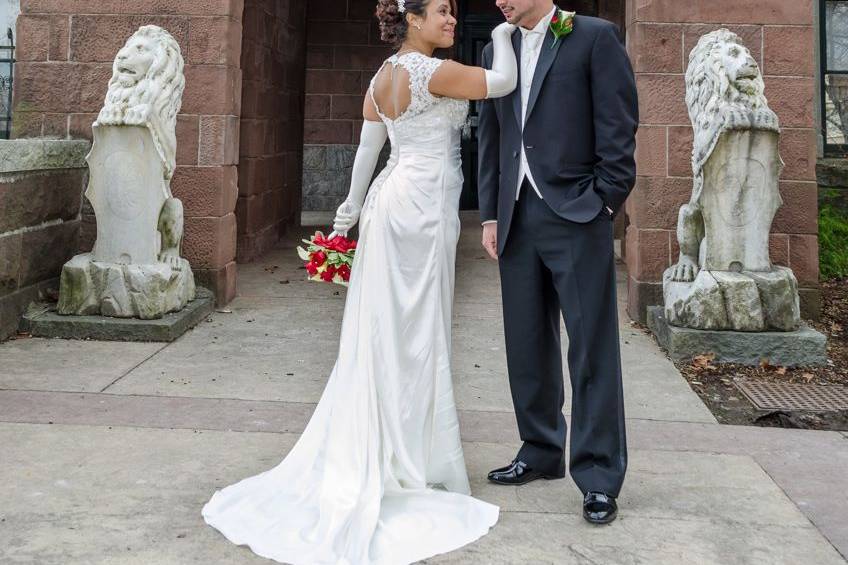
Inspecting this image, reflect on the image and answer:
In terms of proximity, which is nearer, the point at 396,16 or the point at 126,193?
the point at 396,16

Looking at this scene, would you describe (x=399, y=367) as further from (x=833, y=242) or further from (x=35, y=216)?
(x=833, y=242)

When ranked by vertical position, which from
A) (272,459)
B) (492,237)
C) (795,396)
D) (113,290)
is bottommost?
(272,459)

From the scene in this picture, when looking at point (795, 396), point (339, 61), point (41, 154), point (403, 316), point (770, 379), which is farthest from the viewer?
point (339, 61)

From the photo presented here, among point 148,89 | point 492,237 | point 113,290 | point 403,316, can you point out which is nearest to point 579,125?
point 492,237

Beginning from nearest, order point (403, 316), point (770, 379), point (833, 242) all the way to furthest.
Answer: point (403, 316) < point (770, 379) < point (833, 242)

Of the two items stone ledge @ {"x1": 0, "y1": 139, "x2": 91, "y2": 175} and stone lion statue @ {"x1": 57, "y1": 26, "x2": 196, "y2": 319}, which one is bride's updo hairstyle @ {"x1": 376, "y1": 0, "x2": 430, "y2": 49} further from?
stone ledge @ {"x1": 0, "y1": 139, "x2": 91, "y2": 175}

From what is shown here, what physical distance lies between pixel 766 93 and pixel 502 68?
4053mm

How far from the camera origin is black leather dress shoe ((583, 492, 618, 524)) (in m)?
3.23

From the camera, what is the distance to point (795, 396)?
520 centimetres

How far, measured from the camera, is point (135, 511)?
328cm

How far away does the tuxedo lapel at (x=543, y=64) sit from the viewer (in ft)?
11.1

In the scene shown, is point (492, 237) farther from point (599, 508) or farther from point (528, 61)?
point (599, 508)

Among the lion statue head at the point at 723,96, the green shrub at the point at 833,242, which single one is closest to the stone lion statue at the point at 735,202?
the lion statue head at the point at 723,96

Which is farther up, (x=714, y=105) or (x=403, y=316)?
(x=714, y=105)
